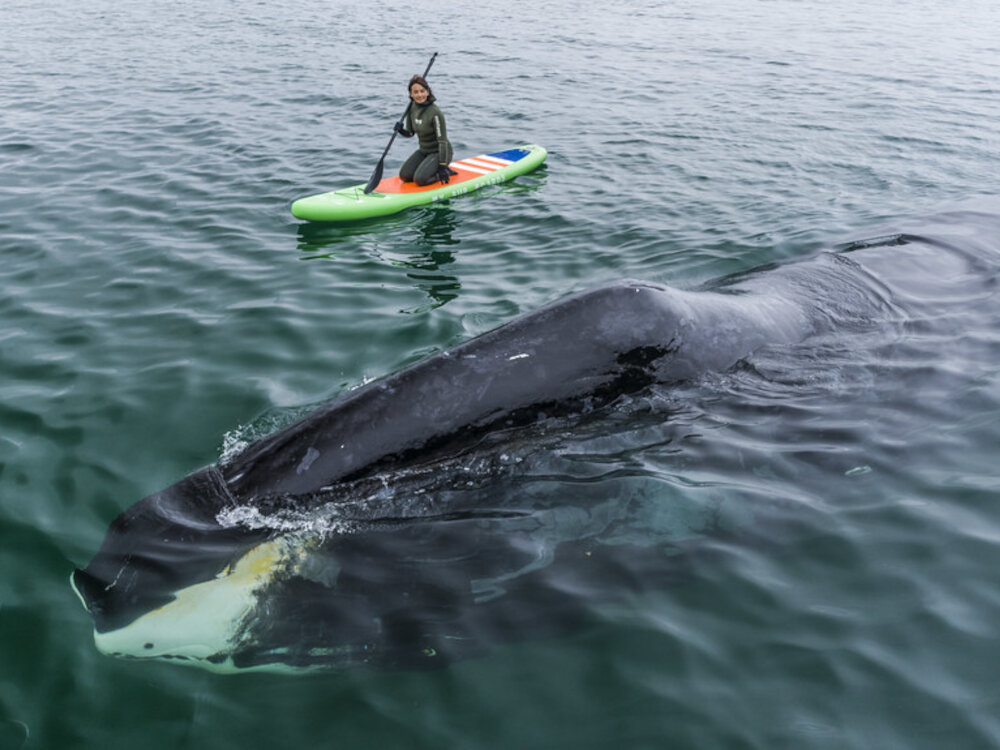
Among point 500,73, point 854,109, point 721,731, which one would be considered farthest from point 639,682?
point 500,73

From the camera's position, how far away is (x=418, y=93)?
13805 millimetres

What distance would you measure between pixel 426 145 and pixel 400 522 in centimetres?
1047

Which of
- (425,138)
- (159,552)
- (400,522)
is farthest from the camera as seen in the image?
(425,138)

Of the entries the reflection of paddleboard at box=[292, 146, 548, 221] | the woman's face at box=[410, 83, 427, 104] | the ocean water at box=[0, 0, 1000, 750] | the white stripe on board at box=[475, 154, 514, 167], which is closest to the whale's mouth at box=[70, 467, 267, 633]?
the ocean water at box=[0, 0, 1000, 750]

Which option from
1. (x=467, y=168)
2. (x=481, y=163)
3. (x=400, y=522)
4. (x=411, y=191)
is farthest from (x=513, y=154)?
(x=400, y=522)

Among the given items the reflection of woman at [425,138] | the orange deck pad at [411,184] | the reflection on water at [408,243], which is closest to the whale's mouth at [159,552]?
the reflection on water at [408,243]

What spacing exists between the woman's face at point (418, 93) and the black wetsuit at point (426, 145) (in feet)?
0.61

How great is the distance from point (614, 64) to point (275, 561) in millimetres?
21380

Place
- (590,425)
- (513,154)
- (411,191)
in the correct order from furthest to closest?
(513,154) < (411,191) < (590,425)

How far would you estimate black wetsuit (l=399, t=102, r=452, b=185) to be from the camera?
45.1ft

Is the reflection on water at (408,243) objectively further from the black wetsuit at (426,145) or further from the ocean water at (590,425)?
the black wetsuit at (426,145)

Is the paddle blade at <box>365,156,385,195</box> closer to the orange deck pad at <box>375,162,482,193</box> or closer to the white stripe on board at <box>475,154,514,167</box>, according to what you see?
the orange deck pad at <box>375,162,482,193</box>

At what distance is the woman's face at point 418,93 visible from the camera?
13742 millimetres

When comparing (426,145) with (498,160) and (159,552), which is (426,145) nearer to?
(498,160)
